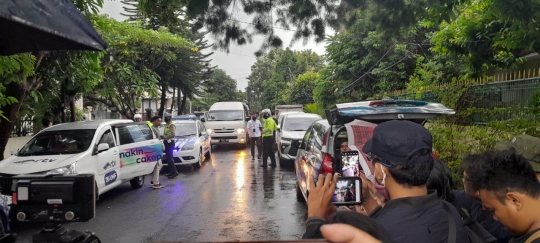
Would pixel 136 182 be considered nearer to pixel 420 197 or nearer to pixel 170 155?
pixel 170 155

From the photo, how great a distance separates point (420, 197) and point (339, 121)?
395 cm

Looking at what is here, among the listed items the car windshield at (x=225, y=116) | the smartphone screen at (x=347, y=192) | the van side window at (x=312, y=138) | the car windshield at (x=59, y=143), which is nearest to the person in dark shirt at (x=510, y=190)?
the smartphone screen at (x=347, y=192)

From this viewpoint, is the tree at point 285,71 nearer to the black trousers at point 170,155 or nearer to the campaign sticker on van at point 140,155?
the black trousers at point 170,155

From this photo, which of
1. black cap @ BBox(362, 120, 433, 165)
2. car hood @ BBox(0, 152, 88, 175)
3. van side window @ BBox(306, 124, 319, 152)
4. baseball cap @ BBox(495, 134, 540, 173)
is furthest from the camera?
van side window @ BBox(306, 124, 319, 152)

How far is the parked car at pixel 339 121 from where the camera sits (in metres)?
5.16

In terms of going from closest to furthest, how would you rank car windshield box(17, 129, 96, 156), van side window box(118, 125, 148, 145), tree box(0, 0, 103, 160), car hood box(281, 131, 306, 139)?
tree box(0, 0, 103, 160)
car windshield box(17, 129, 96, 156)
van side window box(118, 125, 148, 145)
car hood box(281, 131, 306, 139)

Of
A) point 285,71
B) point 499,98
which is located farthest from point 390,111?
point 285,71

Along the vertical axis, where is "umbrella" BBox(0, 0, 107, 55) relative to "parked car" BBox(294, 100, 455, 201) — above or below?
above

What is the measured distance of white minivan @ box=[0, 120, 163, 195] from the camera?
7.62 meters

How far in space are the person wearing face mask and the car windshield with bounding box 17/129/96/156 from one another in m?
7.49

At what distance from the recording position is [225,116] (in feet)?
68.9

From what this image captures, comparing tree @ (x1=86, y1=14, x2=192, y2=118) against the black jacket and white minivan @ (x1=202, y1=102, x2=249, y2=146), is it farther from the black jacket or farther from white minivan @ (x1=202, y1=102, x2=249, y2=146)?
the black jacket

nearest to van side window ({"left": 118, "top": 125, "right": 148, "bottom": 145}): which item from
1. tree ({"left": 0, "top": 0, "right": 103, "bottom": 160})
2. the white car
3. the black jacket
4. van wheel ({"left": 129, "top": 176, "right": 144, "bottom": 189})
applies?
van wheel ({"left": 129, "top": 176, "right": 144, "bottom": 189})

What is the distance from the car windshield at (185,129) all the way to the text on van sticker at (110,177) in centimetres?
530
